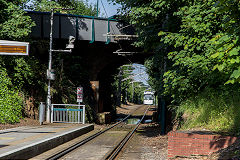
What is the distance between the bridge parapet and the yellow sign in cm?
1481

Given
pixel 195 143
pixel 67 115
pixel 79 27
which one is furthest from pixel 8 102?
pixel 195 143

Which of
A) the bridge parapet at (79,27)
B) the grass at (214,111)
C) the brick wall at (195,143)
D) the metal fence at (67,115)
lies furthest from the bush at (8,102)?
the brick wall at (195,143)

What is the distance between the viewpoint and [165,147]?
38.7 ft

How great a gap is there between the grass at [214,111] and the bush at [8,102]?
9.53 m

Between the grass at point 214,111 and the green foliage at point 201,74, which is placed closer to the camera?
the grass at point 214,111

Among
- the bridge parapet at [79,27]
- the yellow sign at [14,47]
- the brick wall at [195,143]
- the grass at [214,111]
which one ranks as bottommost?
the brick wall at [195,143]

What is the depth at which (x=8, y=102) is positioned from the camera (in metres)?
16.7

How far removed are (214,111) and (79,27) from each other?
15675 millimetres

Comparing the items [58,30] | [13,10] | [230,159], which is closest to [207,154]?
[230,159]

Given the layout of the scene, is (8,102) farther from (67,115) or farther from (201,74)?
(201,74)

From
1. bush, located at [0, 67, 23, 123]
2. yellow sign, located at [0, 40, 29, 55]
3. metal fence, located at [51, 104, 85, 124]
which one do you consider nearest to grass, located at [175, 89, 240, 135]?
yellow sign, located at [0, 40, 29, 55]

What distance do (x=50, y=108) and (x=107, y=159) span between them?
1029 centimetres

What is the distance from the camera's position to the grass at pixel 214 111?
29.8ft

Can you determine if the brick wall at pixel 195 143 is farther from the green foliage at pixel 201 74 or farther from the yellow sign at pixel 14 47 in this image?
the yellow sign at pixel 14 47
